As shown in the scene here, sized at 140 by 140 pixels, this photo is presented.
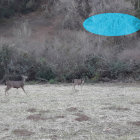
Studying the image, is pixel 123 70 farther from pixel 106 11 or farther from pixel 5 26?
pixel 5 26

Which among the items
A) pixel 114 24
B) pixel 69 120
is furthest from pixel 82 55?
pixel 69 120

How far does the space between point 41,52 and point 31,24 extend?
59.8ft

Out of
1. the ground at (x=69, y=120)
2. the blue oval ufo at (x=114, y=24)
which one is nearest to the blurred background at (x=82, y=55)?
the blue oval ufo at (x=114, y=24)

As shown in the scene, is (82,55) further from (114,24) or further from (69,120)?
(69,120)

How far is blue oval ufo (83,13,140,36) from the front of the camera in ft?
89.1

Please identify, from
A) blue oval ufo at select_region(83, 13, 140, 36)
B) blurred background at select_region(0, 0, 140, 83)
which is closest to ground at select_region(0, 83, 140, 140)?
blurred background at select_region(0, 0, 140, 83)

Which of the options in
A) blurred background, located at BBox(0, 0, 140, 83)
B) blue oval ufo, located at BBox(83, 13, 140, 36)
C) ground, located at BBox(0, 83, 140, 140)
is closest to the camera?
ground, located at BBox(0, 83, 140, 140)

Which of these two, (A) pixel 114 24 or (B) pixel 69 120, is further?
(A) pixel 114 24

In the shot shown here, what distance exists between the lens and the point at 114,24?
2712cm

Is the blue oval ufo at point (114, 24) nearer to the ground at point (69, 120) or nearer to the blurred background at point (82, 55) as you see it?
the blurred background at point (82, 55)

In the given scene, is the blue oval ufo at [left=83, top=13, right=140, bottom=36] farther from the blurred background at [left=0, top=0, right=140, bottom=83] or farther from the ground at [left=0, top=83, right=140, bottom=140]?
the ground at [left=0, top=83, right=140, bottom=140]

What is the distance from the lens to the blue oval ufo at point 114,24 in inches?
1070

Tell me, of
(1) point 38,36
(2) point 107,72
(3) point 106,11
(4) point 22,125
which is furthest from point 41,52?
(4) point 22,125

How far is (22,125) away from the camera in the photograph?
269 inches
